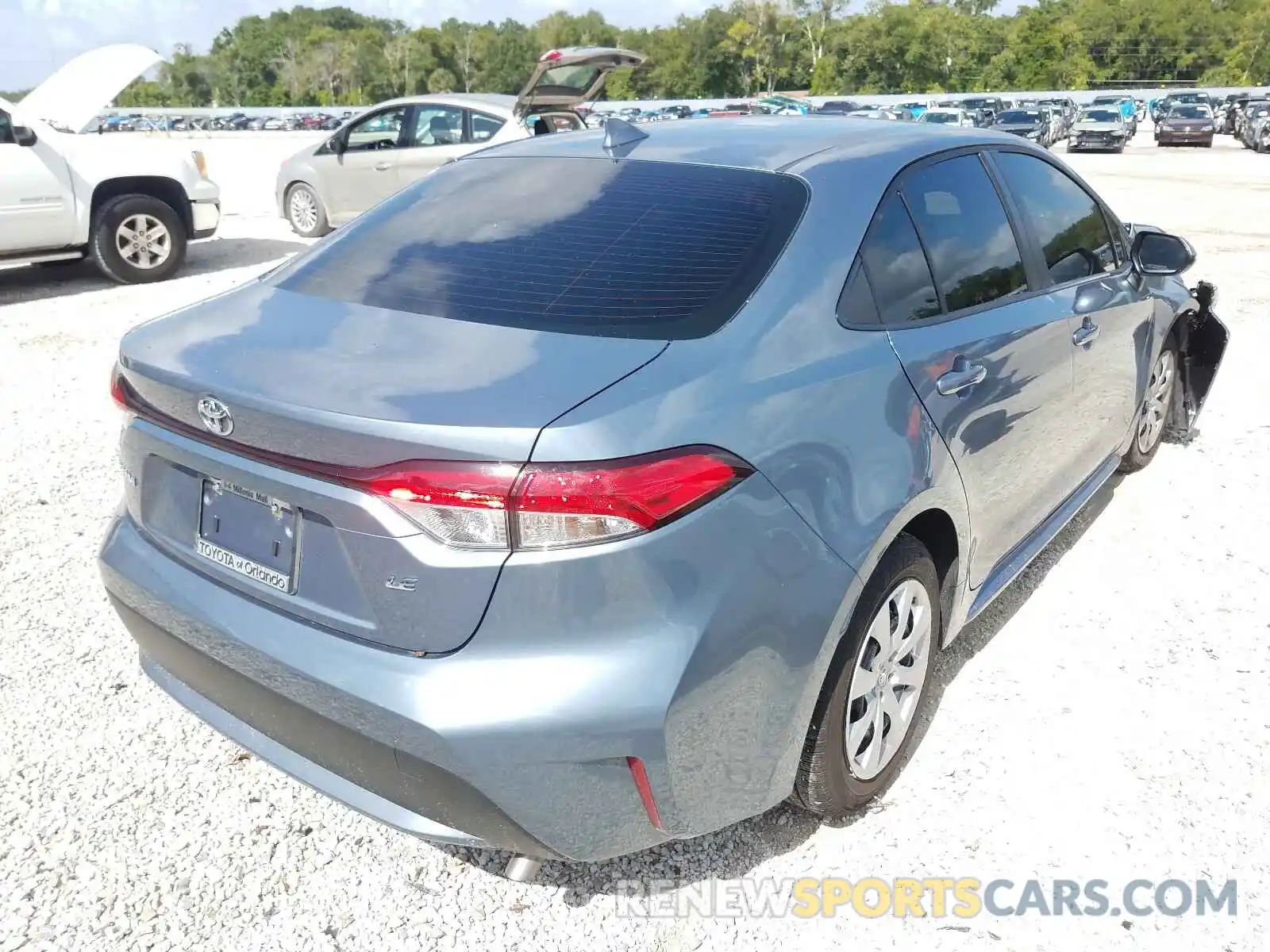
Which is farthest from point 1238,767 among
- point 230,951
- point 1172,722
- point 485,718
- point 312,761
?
point 230,951

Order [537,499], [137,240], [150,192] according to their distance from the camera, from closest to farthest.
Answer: [537,499]
[137,240]
[150,192]

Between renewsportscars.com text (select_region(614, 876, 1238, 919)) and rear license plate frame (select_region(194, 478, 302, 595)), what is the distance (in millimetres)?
1097

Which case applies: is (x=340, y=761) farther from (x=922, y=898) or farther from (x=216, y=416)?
(x=922, y=898)

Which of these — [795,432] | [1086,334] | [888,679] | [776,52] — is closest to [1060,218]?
[1086,334]

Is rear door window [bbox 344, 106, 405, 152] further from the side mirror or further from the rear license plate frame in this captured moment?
the rear license plate frame

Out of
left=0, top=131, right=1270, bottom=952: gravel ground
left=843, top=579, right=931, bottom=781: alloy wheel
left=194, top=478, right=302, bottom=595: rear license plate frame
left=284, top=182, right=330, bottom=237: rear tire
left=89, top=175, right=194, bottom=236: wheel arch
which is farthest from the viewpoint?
left=284, top=182, right=330, bottom=237: rear tire

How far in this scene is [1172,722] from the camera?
2.96 metres

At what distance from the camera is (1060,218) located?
3.51 meters

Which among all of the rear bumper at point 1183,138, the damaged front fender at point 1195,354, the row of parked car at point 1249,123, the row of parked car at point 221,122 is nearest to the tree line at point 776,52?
the row of parked car at point 221,122

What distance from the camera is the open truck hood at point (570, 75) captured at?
927cm

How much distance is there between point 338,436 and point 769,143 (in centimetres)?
156

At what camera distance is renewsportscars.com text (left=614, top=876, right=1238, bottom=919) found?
2316 mm

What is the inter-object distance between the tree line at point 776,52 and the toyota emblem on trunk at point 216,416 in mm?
83148

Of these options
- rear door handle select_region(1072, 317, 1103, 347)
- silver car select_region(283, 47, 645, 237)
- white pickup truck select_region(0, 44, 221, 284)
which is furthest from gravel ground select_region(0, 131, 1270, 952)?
silver car select_region(283, 47, 645, 237)
